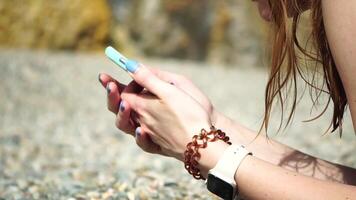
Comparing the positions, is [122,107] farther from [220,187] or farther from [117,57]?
[220,187]

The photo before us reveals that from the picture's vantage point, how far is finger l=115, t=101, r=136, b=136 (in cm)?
142

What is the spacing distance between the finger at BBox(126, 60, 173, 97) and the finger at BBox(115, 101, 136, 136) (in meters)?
0.08

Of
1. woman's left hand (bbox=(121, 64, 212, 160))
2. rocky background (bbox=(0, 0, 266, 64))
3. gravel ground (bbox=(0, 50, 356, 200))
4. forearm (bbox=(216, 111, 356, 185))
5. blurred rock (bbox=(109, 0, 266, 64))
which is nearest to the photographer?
woman's left hand (bbox=(121, 64, 212, 160))

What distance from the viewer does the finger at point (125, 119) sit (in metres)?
1.42

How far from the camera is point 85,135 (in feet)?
14.5

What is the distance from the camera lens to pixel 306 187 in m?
1.20

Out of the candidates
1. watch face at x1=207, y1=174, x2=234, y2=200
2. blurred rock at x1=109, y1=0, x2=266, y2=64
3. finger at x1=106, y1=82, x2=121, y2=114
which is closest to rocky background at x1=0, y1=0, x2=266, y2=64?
blurred rock at x1=109, y1=0, x2=266, y2=64

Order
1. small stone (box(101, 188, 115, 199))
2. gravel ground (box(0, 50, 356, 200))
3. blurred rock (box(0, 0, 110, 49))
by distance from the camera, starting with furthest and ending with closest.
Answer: blurred rock (box(0, 0, 110, 49)) < gravel ground (box(0, 50, 356, 200)) < small stone (box(101, 188, 115, 199))

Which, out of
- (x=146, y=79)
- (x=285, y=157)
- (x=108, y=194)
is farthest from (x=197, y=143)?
(x=108, y=194)

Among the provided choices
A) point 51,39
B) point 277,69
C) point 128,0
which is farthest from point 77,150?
point 128,0

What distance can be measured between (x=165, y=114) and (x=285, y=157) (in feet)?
1.57

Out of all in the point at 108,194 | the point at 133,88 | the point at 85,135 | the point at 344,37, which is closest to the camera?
the point at 344,37

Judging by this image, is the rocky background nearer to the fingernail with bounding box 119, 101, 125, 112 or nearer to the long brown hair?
the fingernail with bounding box 119, 101, 125, 112

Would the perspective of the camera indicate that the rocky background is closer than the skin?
No
